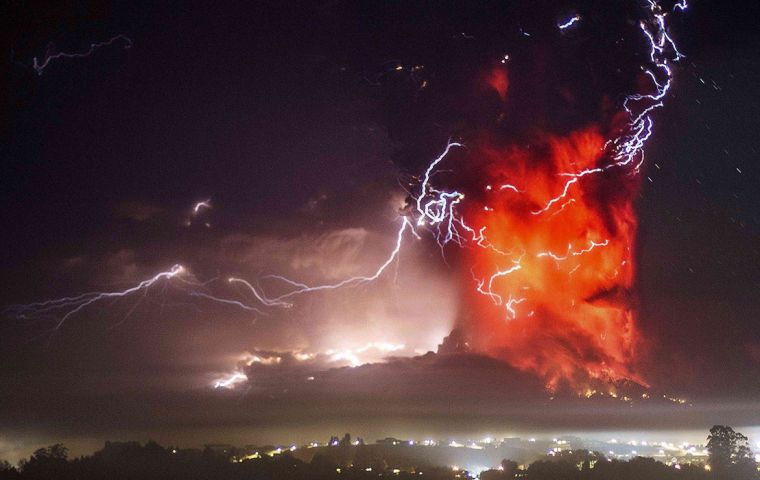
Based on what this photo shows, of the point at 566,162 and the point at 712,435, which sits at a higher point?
the point at 566,162

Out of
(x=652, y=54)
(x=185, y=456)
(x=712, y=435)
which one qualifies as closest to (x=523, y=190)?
(x=652, y=54)

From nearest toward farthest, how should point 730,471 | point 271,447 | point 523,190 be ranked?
point 523,190 → point 730,471 → point 271,447

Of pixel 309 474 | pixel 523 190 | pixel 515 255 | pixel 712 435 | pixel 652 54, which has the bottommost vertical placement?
pixel 309 474

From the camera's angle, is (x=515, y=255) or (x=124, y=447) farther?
(x=124, y=447)

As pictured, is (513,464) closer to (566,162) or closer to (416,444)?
(416,444)

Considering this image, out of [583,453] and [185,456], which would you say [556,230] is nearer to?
[583,453]

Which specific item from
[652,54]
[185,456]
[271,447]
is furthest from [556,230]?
[271,447]

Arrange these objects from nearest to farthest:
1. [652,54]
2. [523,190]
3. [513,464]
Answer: [652,54]
[523,190]
[513,464]

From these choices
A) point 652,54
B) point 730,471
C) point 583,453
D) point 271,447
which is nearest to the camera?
point 652,54

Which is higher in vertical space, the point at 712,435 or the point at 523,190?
the point at 523,190
